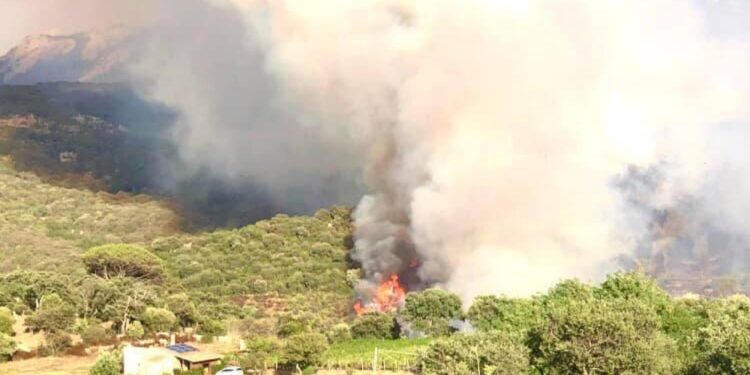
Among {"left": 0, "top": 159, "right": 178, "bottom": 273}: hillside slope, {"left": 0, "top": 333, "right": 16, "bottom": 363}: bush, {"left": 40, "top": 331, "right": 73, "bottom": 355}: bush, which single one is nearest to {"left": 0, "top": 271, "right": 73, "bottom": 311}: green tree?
{"left": 40, "top": 331, "right": 73, "bottom": 355}: bush

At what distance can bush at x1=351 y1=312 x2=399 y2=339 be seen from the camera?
223 ft

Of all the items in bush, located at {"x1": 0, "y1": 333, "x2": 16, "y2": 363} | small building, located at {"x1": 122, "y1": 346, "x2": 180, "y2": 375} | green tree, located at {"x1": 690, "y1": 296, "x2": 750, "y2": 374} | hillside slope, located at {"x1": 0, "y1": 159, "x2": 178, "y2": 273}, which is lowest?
green tree, located at {"x1": 690, "y1": 296, "x2": 750, "y2": 374}

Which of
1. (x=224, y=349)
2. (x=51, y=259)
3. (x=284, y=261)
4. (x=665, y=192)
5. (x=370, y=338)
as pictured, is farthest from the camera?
(x=284, y=261)

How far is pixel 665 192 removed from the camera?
82.8m

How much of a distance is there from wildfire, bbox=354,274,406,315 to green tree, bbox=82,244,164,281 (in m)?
25.3

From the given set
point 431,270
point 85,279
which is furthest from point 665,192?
point 85,279

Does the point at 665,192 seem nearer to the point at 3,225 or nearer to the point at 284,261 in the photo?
the point at 284,261

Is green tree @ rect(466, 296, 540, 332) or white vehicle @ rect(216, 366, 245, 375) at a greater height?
green tree @ rect(466, 296, 540, 332)

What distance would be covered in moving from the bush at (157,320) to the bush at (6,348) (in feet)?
42.4

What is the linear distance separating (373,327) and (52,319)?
28.2 m

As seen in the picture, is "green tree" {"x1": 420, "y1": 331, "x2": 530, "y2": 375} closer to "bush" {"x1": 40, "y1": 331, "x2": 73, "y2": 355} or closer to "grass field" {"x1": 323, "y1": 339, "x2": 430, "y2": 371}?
"grass field" {"x1": 323, "y1": 339, "x2": 430, "y2": 371}

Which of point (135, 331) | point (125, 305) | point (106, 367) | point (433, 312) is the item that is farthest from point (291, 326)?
point (106, 367)

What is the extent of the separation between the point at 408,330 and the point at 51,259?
177 ft

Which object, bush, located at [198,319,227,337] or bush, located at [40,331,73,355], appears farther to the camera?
bush, located at [198,319,227,337]
